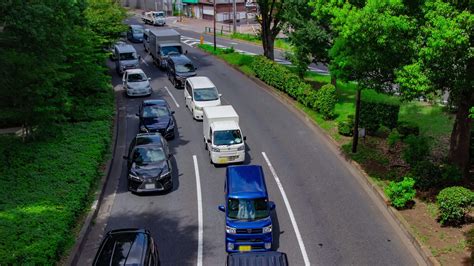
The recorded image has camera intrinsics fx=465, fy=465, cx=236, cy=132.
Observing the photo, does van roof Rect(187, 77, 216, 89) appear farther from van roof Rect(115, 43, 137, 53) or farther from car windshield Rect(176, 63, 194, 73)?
van roof Rect(115, 43, 137, 53)

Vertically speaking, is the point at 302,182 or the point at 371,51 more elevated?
the point at 371,51

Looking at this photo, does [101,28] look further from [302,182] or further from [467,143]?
[467,143]

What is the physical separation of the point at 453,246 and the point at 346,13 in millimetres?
9132

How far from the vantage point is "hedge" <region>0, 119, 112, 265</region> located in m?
13.6

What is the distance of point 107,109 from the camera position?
28047mm

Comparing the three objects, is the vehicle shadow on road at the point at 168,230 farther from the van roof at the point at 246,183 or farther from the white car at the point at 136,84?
the white car at the point at 136,84

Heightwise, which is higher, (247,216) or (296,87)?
(296,87)

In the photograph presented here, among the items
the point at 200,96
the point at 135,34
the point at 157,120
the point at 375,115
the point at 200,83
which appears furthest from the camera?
the point at 135,34

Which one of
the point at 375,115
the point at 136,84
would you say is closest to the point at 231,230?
the point at 375,115

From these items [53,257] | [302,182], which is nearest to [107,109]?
[302,182]

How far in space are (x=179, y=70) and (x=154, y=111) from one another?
10339 millimetres

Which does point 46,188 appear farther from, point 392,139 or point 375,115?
point 375,115

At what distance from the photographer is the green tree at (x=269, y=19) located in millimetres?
37688

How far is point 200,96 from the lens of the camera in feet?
94.0
